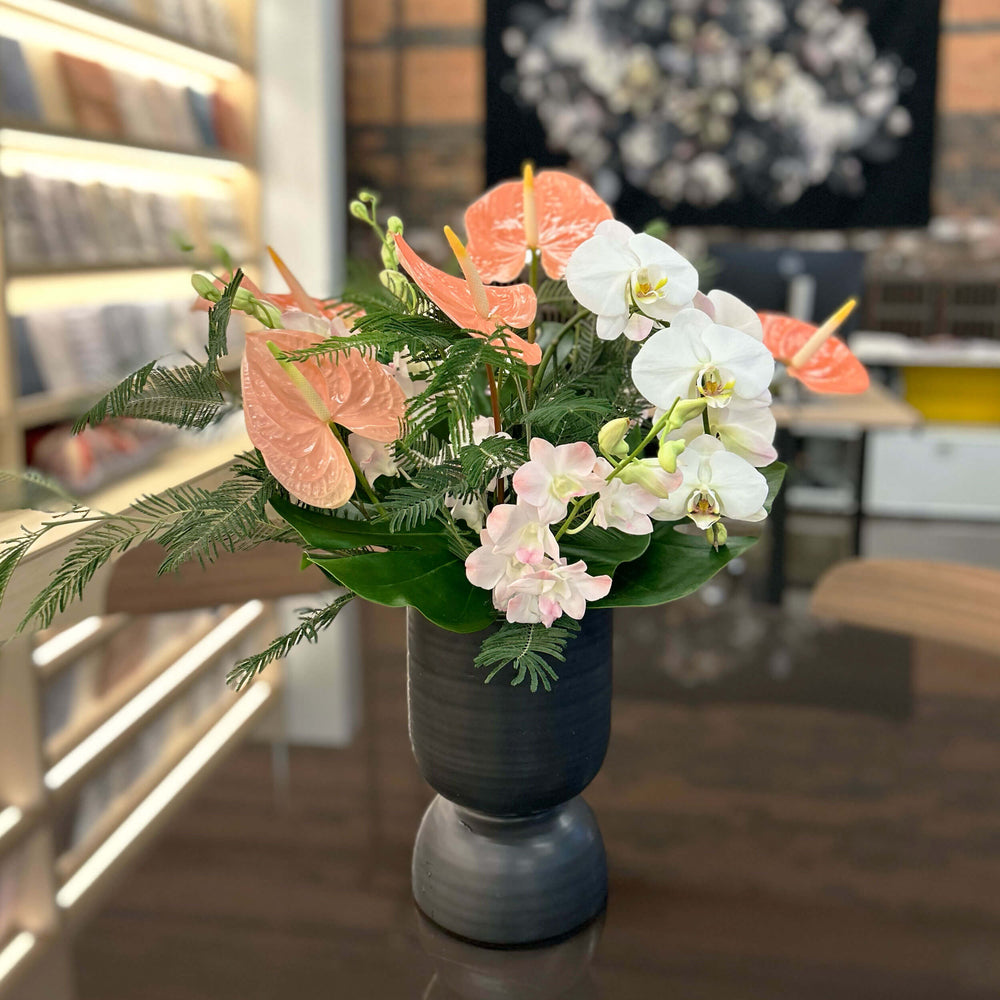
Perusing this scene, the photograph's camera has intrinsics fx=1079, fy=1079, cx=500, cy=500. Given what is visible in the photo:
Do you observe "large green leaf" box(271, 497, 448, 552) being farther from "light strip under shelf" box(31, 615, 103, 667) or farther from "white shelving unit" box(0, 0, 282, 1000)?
"light strip under shelf" box(31, 615, 103, 667)

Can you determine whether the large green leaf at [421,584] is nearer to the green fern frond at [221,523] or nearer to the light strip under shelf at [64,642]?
the green fern frond at [221,523]

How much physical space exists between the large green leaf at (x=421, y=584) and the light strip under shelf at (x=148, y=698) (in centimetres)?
49

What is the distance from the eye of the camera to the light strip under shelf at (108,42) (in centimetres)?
302

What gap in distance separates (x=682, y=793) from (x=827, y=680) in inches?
13.1

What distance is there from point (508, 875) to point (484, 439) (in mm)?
277

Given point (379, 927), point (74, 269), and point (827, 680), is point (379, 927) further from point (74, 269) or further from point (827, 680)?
point (74, 269)

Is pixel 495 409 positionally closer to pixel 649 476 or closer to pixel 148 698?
pixel 649 476

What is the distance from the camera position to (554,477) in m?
0.53

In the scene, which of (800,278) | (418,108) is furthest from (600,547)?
(418,108)

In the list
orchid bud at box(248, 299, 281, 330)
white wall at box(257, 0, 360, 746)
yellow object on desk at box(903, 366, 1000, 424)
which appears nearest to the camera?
orchid bud at box(248, 299, 281, 330)

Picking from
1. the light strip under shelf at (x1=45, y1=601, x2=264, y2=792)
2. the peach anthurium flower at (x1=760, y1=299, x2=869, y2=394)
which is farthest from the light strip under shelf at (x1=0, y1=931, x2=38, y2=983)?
the peach anthurium flower at (x1=760, y1=299, x2=869, y2=394)

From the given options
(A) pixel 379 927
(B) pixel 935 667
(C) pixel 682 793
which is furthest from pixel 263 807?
(B) pixel 935 667

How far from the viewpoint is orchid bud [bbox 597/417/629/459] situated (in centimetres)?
52

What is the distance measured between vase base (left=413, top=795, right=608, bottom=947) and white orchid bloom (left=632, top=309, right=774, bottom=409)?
0.96 feet
